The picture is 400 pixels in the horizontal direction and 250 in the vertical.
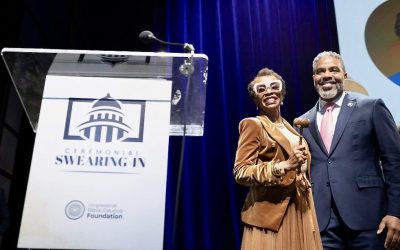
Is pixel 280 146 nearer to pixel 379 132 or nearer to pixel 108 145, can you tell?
pixel 379 132

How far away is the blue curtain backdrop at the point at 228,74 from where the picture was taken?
388 cm

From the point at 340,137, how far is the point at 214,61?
2598mm

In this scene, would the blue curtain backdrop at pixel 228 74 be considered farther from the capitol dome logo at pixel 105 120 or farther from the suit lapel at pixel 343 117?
the capitol dome logo at pixel 105 120

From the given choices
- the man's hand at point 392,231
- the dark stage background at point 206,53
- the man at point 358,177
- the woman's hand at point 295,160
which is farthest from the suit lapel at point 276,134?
the dark stage background at point 206,53

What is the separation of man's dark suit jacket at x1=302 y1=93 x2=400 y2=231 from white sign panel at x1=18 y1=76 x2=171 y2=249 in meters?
0.83

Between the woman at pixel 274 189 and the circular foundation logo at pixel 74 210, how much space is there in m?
0.64

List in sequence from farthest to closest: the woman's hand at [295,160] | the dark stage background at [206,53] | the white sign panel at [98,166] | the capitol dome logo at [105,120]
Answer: the dark stage background at [206,53] < the woman's hand at [295,160] < the capitol dome logo at [105,120] < the white sign panel at [98,166]

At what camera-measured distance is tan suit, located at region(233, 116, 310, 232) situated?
161cm

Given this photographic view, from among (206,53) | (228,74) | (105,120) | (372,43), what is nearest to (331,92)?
(105,120)

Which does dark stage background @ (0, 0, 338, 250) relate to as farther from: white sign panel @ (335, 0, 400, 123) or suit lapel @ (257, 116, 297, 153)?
suit lapel @ (257, 116, 297, 153)

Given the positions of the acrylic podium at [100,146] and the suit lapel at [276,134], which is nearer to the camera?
the acrylic podium at [100,146]

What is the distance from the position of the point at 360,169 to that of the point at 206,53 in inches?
110

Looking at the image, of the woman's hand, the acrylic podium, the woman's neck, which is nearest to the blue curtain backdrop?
the woman's neck

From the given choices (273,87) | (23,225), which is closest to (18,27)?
(273,87)
